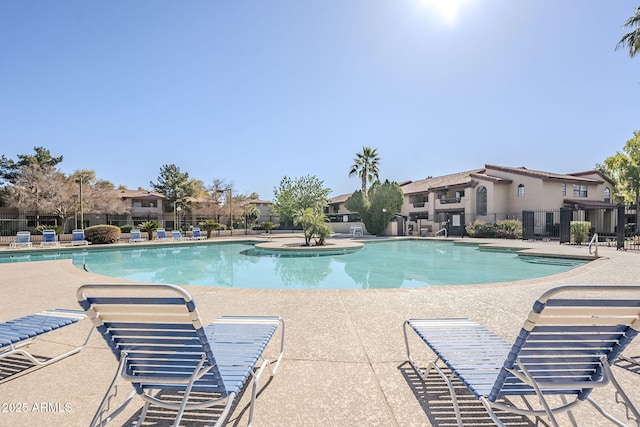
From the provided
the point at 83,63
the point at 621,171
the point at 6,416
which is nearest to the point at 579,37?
the point at 6,416

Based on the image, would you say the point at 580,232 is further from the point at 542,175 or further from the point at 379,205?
the point at 379,205

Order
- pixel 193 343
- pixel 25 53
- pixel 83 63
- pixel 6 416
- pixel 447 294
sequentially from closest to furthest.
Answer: pixel 193 343 < pixel 6 416 < pixel 447 294 < pixel 25 53 < pixel 83 63

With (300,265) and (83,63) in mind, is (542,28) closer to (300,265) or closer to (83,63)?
(300,265)

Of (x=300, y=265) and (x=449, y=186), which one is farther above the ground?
(x=449, y=186)

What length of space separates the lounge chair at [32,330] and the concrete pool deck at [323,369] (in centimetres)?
14

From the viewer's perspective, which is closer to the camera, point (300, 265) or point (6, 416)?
point (6, 416)

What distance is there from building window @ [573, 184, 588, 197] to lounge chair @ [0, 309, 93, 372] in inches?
1438

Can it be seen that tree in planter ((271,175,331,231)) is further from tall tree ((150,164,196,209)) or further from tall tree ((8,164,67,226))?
tall tree ((8,164,67,226))

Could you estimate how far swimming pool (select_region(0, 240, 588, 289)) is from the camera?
10.2m

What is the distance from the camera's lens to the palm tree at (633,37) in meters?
19.6

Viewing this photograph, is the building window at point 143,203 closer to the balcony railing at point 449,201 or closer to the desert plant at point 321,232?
the desert plant at point 321,232

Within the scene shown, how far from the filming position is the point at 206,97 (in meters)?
17.7

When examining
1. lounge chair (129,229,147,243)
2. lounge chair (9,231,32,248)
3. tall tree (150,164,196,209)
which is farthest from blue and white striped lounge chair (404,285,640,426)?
tall tree (150,164,196,209)

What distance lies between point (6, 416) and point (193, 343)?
185cm
